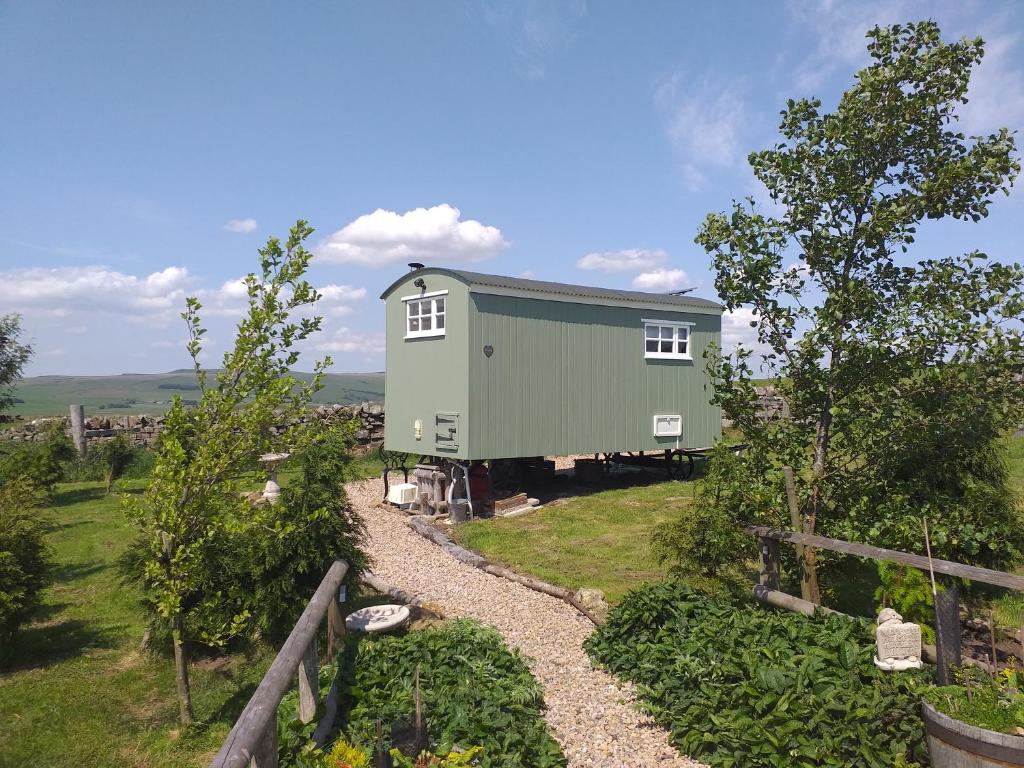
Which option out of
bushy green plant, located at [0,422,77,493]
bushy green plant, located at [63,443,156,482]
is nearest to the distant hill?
bushy green plant, located at [63,443,156,482]

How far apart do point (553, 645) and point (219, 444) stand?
13.6 ft

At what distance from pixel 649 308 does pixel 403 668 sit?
1325 cm

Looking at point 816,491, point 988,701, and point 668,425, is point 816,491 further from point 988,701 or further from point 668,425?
point 668,425

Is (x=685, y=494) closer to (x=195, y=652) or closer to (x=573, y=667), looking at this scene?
(x=573, y=667)

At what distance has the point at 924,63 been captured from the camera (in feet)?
22.1

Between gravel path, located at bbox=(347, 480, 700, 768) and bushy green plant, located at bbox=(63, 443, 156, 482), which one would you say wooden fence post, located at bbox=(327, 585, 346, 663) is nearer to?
gravel path, located at bbox=(347, 480, 700, 768)

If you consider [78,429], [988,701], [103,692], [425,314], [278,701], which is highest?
[425,314]

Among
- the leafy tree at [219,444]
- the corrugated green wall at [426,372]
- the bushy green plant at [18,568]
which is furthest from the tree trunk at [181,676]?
the corrugated green wall at [426,372]

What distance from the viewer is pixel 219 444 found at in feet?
19.6

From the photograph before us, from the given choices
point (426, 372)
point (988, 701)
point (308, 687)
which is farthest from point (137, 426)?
point (988, 701)

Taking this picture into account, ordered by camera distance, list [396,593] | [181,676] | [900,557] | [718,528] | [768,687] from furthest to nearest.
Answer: [396,593]
[718,528]
[181,676]
[900,557]
[768,687]

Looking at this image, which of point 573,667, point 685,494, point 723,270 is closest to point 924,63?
point 723,270

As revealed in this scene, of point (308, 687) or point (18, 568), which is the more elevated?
point (18, 568)

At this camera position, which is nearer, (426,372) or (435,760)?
(435,760)
